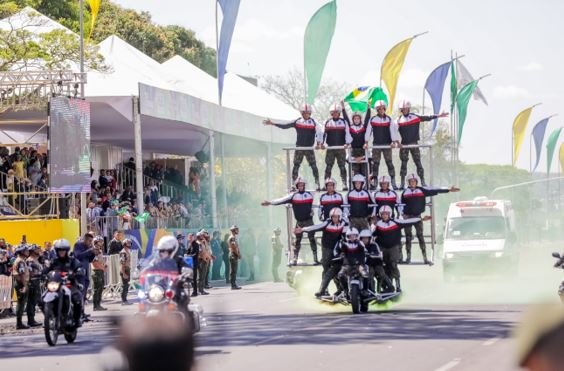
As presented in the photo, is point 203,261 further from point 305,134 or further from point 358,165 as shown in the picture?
point 358,165

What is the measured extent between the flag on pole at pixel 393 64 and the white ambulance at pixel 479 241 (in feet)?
25.4

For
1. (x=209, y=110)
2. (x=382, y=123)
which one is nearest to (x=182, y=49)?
(x=209, y=110)

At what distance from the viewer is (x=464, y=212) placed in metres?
36.1

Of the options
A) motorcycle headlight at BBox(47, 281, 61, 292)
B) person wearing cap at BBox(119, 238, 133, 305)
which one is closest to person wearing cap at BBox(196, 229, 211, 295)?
person wearing cap at BBox(119, 238, 133, 305)

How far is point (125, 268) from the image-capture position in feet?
102

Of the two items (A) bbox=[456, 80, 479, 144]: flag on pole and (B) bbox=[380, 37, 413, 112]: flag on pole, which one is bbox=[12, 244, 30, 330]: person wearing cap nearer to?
(B) bbox=[380, 37, 413, 112]: flag on pole

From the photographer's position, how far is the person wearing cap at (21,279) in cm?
2417

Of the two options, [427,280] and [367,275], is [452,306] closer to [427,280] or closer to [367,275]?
[367,275]

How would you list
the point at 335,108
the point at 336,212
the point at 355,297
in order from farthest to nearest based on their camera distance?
the point at 335,108, the point at 336,212, the point at 355,297

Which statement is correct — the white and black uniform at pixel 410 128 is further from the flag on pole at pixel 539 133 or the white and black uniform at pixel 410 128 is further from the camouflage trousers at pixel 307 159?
the flag on pole at pixel 539 133

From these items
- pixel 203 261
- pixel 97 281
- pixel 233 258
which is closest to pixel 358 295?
pixel 97 281

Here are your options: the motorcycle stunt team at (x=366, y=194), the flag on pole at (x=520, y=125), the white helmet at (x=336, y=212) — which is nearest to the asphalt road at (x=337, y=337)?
the motorcycle stunt team at (x=366, y=194)


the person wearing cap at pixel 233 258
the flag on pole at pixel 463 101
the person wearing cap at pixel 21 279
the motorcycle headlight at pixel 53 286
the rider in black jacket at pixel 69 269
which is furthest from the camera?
the flag on pole at pixel 463 101

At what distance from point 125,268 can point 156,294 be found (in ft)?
52.5
